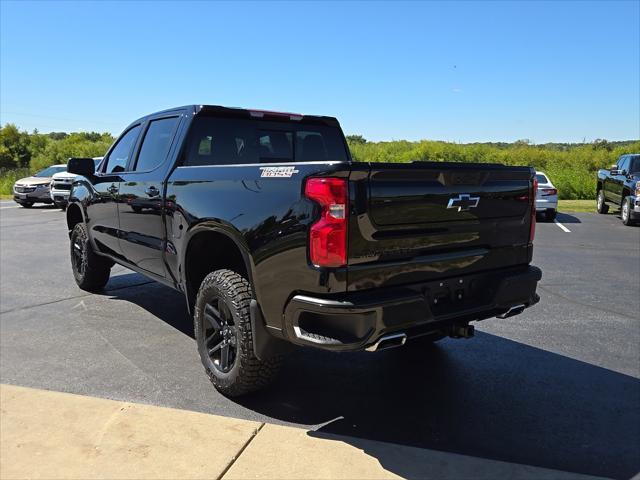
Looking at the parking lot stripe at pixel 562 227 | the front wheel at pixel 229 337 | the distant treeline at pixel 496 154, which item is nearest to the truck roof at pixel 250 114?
the front wheel at pixel 229 337

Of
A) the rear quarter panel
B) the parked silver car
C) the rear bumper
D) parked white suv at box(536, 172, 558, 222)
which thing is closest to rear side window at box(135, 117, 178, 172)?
the rear quarter panel

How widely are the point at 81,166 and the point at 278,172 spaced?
3808mm

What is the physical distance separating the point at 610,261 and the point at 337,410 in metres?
7.55

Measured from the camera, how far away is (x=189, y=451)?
3.03m

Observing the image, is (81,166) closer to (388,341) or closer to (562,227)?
(388,341)

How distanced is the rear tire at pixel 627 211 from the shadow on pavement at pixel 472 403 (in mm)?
11411

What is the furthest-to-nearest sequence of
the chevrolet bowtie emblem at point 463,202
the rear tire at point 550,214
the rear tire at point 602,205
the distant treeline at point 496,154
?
the distant treeline at point 496,154, the rear tire at point 602,205, the rear tire at point 550,214, the chevrolet bowtie emblem at point 463,202

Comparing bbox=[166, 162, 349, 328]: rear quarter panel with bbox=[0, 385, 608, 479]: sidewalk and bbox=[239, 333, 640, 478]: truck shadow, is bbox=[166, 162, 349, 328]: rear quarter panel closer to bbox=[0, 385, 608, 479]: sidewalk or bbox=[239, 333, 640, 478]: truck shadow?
bbox=[0, 385, 608, 479]: sidewalk

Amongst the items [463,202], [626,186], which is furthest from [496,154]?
[463,202]

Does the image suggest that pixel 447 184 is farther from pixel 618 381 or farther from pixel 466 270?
pixel 618 381

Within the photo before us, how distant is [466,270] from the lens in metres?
3.40

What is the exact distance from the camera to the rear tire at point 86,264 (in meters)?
6.49

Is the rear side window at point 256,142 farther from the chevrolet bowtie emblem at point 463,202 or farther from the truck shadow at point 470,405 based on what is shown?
the chevrolet bowtie emblem at point 463,202

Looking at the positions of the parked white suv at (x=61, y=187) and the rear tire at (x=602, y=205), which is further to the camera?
the parked white suv at (x=61, y=187)
